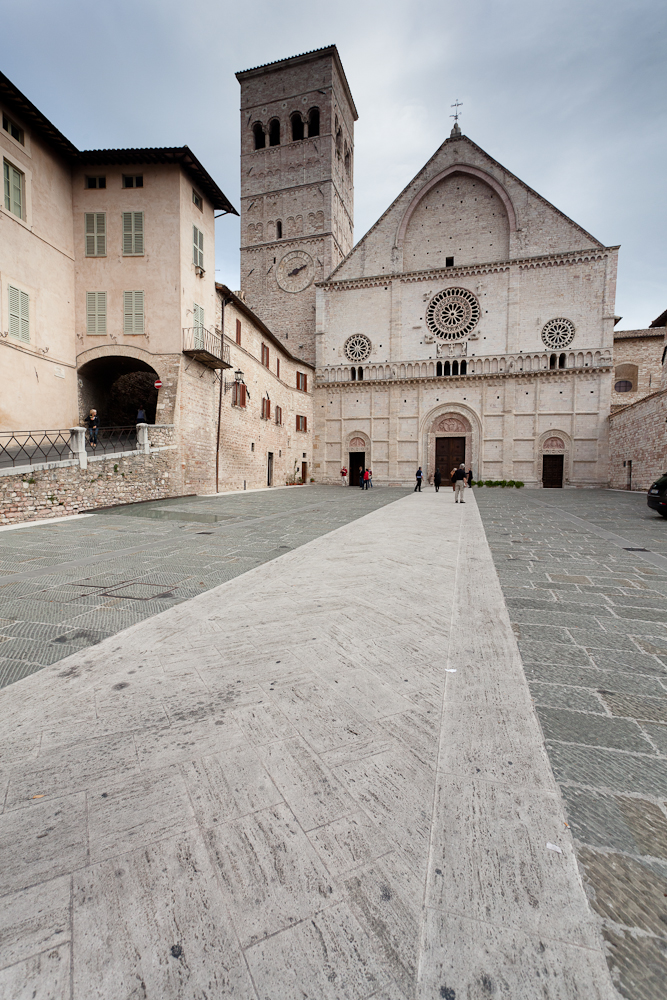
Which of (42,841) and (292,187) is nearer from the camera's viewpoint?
(42,841)

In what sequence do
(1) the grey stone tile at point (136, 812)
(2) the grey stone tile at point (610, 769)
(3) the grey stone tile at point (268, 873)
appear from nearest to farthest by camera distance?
(3) the grey stone tile at point (268, 873) < (1) the grey stone tile at point (136, 812) < (2) the grey stone tile at point (610, 769)

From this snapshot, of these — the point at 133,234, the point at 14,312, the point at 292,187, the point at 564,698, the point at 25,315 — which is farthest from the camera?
the point at 292,187

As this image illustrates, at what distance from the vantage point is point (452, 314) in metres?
29.6

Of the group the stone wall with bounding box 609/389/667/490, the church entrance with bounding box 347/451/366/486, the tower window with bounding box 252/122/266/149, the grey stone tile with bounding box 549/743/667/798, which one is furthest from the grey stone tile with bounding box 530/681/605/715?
the tower window with bounding box 252/122/266/149

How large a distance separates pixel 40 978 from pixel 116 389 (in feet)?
65.5

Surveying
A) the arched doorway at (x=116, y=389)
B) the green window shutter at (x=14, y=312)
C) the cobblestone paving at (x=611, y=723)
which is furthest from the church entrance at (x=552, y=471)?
the green window shutter at (x=14, y=312)

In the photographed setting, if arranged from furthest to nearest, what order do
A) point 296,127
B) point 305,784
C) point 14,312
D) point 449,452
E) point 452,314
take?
point 296,127 → point 449,452 → point 452,314 → point 14,312 → point 305,784

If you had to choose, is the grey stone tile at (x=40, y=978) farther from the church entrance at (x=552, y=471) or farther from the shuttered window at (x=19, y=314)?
the church entrance at (x=552, y=471)

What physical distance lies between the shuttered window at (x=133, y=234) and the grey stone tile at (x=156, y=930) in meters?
18.5

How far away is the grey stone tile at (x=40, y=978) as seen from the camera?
3.46ft

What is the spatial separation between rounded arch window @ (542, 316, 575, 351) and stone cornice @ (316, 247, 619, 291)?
3538mm

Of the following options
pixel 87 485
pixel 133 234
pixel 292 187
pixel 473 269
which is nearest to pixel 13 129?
pixel 133 234

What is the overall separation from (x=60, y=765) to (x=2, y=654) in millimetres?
1531

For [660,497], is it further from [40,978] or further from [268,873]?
[40,978]
